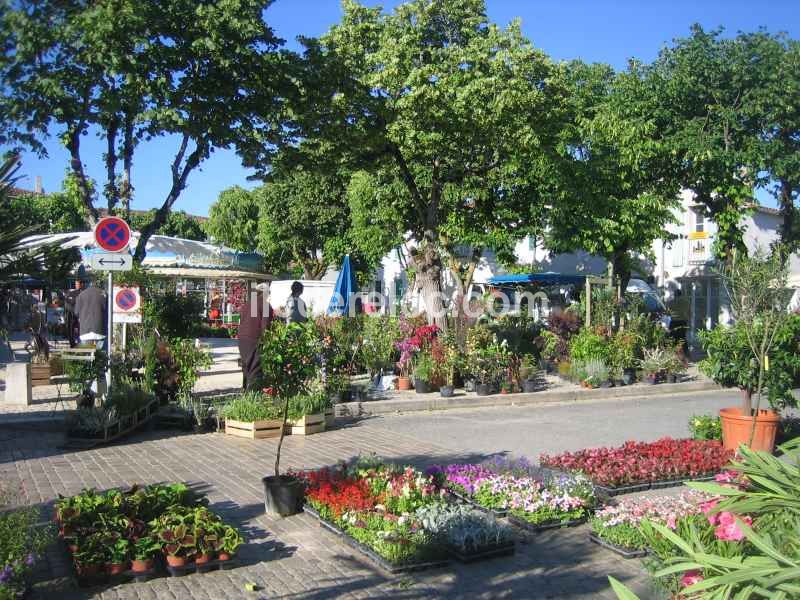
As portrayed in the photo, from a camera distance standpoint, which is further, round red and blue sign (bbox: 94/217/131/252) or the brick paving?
round red and blue sign (bbox: 94/217/131/252)

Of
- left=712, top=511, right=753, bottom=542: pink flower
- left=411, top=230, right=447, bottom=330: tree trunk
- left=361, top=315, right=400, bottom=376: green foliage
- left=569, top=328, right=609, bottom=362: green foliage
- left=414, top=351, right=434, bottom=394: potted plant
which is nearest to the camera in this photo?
left=712, top=511, right=753, bottom=542: pink flower

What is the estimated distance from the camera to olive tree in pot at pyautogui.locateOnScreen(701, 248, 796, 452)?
29.6ft

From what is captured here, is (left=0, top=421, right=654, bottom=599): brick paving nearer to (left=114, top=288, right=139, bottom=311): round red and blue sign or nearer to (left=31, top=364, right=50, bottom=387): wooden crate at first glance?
(left=114, top=288, right=139, bottom=311): round red and blue sign

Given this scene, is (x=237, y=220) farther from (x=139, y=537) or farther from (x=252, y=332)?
(x=139, y=537)

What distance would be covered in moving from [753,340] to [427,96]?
8.36 metres

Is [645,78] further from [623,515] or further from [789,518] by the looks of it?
[789,518]

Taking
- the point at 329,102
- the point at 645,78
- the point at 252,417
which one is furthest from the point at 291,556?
→ the point at 645,78

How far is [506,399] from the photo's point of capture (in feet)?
47.7

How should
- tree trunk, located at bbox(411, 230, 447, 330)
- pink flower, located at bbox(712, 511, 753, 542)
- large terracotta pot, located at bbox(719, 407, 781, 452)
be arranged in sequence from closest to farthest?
pink flower, located at bbox(712, 511, 753, 542) → large terracotta pot, located at bbox(719, 407, 781, 452) → tree trunk, located at bbox(411, 230, 447, 330)

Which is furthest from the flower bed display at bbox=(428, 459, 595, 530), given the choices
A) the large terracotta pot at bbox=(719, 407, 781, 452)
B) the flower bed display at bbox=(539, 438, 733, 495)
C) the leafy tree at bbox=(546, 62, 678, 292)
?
the leafy tree at bbox=(546, 62, 678, 292)

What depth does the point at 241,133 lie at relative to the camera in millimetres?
12836

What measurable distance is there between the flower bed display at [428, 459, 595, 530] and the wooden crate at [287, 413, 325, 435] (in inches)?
140

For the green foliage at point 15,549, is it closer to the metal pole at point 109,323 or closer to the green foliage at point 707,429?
the metal pole at point 109,323

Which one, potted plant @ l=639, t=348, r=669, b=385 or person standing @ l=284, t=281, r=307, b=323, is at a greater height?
person standing @ l=284, t=281, r=307, b=323
